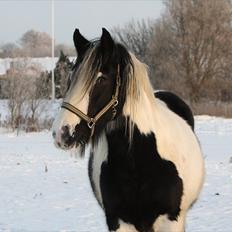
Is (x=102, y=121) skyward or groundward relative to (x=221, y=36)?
skyward

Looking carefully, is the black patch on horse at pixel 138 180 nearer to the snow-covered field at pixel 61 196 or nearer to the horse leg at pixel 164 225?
the horse leg at pixel 164 225

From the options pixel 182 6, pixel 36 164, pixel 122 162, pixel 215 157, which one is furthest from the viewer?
pixel 182 6

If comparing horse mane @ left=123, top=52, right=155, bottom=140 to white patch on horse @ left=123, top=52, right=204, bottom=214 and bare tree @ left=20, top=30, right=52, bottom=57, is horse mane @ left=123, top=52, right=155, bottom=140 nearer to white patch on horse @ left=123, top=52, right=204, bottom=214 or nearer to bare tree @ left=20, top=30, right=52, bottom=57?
white patch on horse @ left=123, top=52, right=204, bottom=214

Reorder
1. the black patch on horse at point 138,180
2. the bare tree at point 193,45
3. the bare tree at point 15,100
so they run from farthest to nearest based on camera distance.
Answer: the bare tree at point 193,45 → the bare tree at point 15,100 → the black patch on horse at point 138,180

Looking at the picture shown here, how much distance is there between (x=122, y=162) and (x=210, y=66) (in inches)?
1447

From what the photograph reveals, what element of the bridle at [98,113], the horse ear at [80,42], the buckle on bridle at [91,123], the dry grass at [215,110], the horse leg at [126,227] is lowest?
the dry grass at [215,110]

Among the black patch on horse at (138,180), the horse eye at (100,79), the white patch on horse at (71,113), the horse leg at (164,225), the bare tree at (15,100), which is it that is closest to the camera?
the white patch on horse at (71,113)

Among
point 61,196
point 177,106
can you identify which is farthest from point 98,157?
point 61,196

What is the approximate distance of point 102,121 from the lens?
3.03 m

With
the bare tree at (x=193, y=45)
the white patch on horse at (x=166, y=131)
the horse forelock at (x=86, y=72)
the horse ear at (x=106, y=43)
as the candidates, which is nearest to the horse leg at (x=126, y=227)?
the white patch on horse at (x=166, y=131)

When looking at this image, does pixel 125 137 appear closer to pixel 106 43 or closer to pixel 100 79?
pixel 100 79

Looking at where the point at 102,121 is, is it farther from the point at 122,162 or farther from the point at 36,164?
the point at 36,164

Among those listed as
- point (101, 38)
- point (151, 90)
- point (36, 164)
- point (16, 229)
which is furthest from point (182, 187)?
point (36, 164)

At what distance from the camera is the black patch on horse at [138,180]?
10.7 ft
